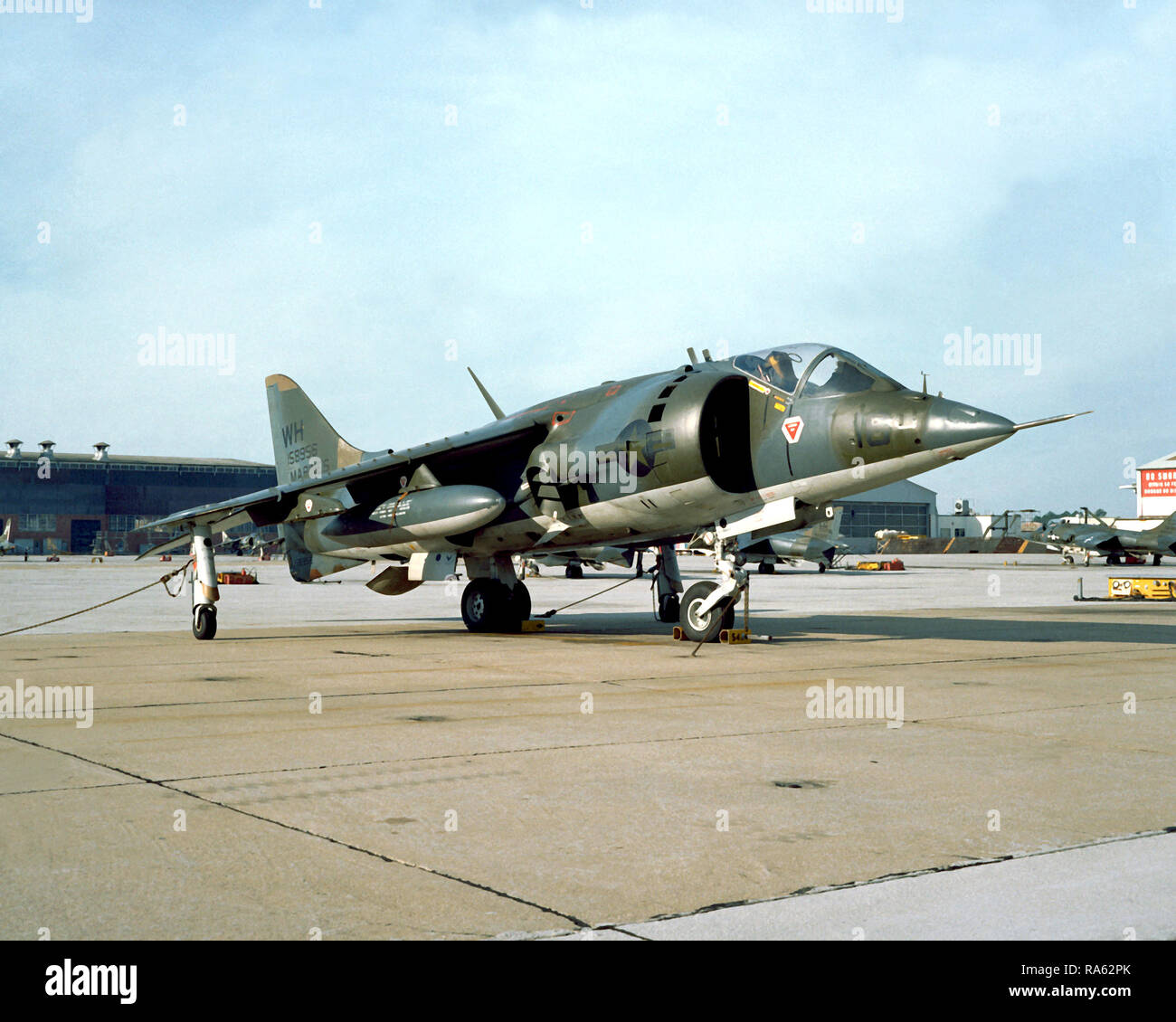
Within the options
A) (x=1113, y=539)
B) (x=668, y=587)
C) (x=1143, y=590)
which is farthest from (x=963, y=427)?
(x=1113, y=539)

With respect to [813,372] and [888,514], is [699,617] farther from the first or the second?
[888,514]

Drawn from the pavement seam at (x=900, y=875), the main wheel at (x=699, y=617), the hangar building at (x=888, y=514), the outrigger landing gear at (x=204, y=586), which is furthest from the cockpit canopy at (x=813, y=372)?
the hangar building at (x=888, y=514)

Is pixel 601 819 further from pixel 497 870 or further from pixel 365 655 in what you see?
pixel 365 655

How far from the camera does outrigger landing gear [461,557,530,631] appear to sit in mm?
17953

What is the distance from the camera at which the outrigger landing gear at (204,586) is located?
15.5 meters

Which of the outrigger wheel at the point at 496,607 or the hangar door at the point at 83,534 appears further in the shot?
the hangar door at the point at 83,534

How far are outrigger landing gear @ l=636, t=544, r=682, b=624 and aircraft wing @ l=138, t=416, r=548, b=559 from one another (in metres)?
4.58

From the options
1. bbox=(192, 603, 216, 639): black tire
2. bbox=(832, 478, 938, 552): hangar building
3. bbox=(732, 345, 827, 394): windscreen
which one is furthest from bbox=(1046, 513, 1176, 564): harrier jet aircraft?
bbox=(192, 603, 216, 639): black tire

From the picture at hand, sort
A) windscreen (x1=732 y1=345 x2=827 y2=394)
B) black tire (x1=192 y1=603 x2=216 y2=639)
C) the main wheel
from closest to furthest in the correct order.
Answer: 1. windscreen (x1=732 y1=345 x2=827 y2=394)
2. the main wheel
3. black tire (x1=192 y1=603 x2=216 y2=639)

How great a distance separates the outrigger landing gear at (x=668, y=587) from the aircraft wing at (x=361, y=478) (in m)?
4.58

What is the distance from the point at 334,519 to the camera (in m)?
17.8

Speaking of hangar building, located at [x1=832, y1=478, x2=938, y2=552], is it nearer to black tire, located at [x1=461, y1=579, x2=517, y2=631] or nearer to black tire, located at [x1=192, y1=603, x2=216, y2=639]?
black tire, located at [x1=461, y1=579, x2=517, y2=631]

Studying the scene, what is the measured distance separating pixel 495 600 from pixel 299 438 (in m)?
5.99

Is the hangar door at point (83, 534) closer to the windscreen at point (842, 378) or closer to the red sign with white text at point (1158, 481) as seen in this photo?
the red sign with white text at point (1158, 481)
